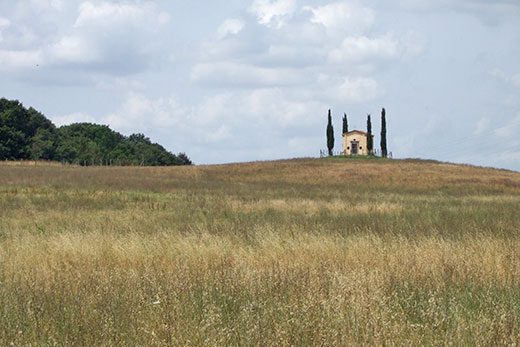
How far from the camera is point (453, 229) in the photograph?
681 inches

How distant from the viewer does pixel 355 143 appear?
10131 centimetres

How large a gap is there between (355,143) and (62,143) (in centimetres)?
5728

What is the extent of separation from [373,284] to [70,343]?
4.01 metres

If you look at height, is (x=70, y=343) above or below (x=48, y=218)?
below

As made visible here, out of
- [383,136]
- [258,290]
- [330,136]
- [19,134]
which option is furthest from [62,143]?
[258,290]

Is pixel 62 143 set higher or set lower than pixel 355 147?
higher

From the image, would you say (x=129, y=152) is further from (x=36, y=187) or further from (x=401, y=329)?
(x=401, y=329)

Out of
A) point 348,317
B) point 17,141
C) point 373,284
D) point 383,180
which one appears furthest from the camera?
point 17,141

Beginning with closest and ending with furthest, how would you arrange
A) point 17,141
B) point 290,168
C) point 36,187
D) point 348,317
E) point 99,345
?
1. point 99,345
2. point 348,317
3. point 36,187
4. point 290,168
5. point 17,141

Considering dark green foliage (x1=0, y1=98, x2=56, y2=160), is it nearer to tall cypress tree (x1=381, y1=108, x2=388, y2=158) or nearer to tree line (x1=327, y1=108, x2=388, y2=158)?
tree line (x1=327, y1=108, x2=388, y2=158)

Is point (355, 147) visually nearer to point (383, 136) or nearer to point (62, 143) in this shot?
point (383, 136)

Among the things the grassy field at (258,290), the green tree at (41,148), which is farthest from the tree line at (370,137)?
the grassy field at (258,290)

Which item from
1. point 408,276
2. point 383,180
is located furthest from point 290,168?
point 408,276

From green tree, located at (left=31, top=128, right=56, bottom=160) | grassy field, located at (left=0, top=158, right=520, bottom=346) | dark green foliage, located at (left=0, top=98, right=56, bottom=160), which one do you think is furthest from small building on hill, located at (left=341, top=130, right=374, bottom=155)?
grassy field, located at (left=0, top=158, right=520, bottom=346)
